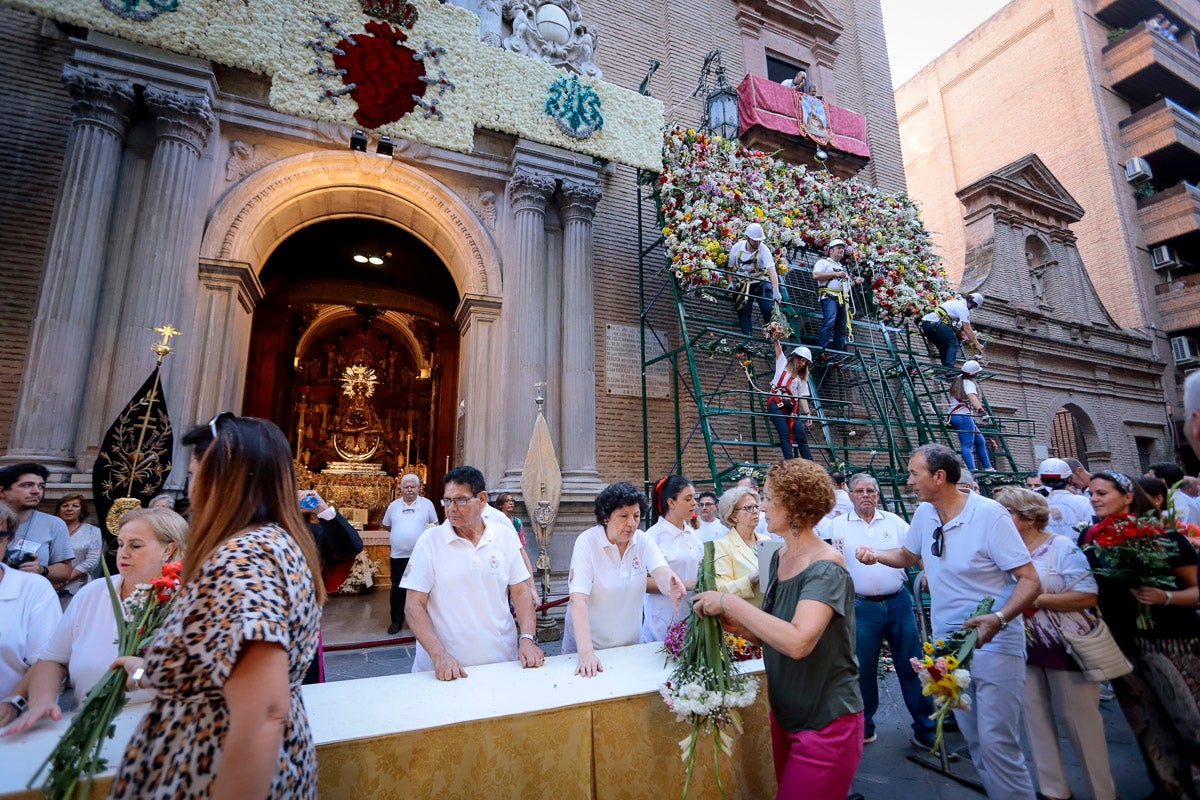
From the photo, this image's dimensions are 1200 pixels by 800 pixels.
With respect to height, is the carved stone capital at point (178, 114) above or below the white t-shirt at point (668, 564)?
above

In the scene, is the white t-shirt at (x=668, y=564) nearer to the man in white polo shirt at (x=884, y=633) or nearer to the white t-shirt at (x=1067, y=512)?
the man in white polo shirt at (x=884, y=633)

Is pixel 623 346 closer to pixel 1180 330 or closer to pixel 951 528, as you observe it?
pixel 951 528

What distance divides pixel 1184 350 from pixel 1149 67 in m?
10.1

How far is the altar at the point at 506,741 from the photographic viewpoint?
6.76 ft

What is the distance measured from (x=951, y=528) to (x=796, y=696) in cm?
167

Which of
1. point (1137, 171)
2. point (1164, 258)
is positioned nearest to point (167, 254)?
point (1137, 171)

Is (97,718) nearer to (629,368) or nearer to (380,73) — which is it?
(380,73)

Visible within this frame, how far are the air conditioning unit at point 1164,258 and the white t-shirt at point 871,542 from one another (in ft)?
75.0

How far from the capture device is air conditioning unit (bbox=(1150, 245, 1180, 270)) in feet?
64.3

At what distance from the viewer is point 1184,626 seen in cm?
332

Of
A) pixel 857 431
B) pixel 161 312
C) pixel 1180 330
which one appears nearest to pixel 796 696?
pixel 161 312

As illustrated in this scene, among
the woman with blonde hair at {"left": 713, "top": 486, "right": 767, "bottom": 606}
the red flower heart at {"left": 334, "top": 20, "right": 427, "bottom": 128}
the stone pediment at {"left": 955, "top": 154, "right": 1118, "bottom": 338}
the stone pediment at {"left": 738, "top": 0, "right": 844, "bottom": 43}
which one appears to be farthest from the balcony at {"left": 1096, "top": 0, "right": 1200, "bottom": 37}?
the woman with blonde hair at {"left": 713, "top": 486, "right": 767, "bottom": 606}

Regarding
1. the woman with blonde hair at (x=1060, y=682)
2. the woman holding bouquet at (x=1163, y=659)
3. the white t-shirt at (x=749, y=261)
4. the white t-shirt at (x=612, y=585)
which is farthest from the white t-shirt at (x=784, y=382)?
the white t-shirt at (x=612, y=585)

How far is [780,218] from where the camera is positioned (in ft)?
33.7
